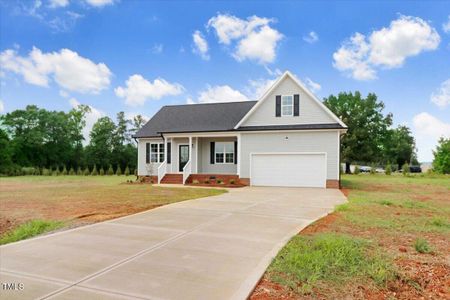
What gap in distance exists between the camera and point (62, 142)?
45.2 m

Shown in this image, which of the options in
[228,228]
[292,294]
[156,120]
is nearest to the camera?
[292,294]

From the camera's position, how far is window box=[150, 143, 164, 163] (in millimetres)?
22986

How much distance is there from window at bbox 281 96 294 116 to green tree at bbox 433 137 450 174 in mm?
32097

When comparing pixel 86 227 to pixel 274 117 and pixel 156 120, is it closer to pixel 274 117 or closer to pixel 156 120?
pixel 274 117

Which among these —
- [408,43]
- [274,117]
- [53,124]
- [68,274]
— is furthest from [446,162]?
[53,124]

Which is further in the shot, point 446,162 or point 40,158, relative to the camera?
point 40,158

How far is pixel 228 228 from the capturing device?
6.61m

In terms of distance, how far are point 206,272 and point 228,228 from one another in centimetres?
259

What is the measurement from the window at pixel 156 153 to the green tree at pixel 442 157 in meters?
37.0

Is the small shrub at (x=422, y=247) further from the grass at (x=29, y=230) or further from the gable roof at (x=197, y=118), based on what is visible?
→ the gable roof at (x=197, y=118)

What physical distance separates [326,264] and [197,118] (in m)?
19.4

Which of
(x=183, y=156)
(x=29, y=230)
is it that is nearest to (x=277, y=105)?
(x=183, y=156)

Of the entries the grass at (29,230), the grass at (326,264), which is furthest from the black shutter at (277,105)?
the grass at (29,230)

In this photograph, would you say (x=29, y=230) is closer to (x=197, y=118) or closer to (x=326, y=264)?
(x=326, y=264)
